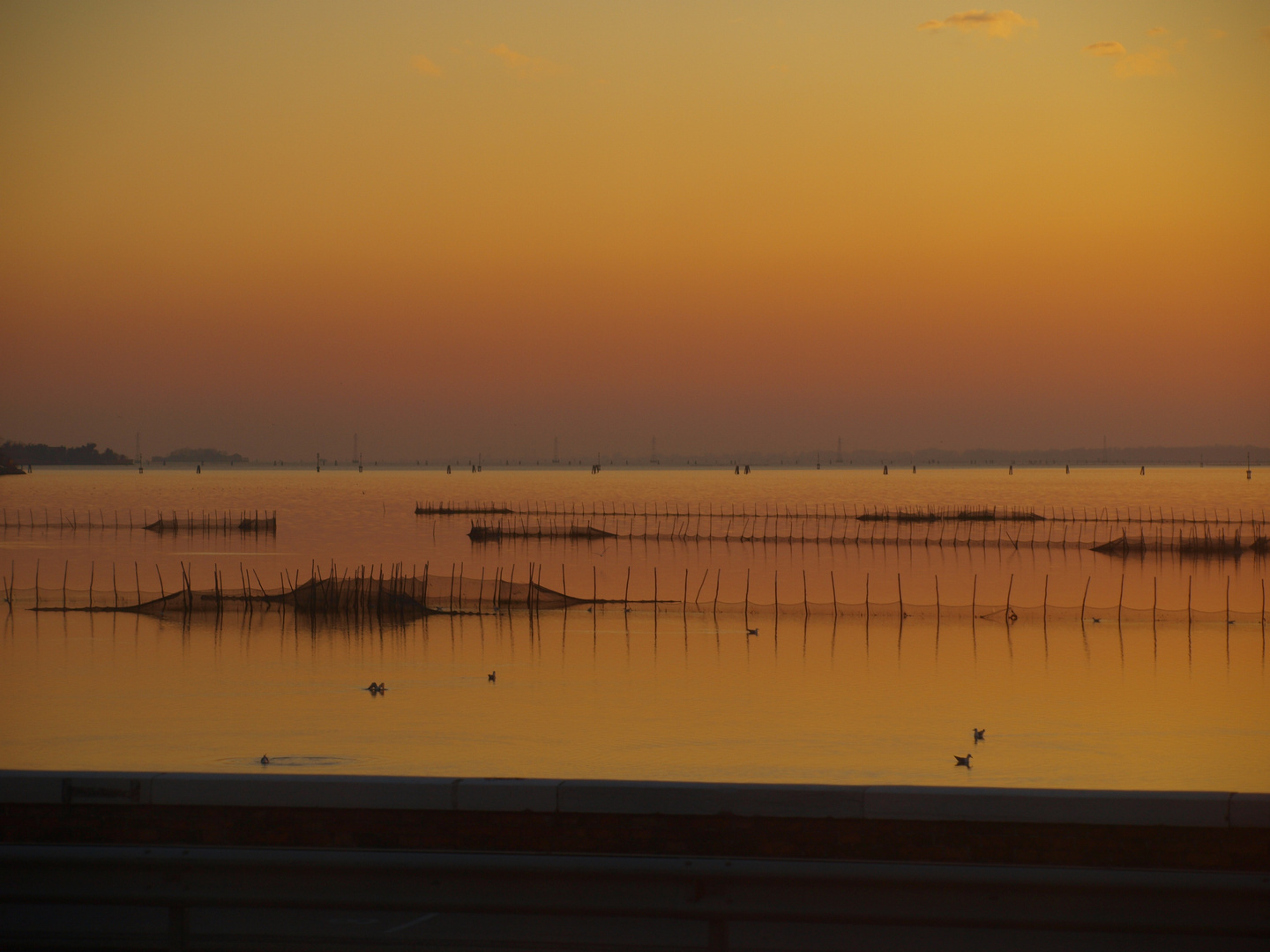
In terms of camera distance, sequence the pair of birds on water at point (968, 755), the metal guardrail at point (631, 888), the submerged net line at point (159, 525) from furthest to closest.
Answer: the submerged net line at point (159, 525), the pair of birds on water at point (968, 755), the metal guardrail at point (631, 888)

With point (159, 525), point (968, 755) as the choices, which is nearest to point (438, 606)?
point (968, 755)

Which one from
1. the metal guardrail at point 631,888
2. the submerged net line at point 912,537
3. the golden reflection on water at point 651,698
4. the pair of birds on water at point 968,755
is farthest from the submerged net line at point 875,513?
the metal guardrail at point 631,888

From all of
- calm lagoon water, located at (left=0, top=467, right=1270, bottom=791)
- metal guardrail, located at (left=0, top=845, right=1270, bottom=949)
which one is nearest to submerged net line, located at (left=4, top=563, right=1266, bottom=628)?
calm lagoon water, located at (left=0, top=467, right=1270, bottom=791)

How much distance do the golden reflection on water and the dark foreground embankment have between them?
16047 mm

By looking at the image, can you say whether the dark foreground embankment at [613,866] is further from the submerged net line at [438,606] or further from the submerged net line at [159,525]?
the submerged net line at [159,525]

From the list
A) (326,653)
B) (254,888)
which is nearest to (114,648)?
(326,653)

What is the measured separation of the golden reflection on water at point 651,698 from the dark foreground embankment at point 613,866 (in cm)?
1605

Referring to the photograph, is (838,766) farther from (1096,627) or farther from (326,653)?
(1096,627)

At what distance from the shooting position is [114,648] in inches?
1658

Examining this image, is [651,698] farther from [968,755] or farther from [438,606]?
[438,606]

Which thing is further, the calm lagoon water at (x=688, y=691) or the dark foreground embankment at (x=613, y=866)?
the calm lagoon water at (x=688, y=691)

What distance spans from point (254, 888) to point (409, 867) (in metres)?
0.59

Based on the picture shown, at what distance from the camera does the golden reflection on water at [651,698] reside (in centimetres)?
2678

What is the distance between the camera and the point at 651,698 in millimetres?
34688
